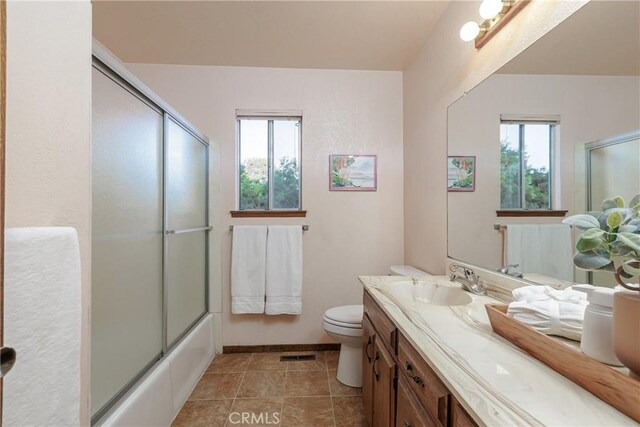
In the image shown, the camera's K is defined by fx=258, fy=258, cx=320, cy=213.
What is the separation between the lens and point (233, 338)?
2.16 metres

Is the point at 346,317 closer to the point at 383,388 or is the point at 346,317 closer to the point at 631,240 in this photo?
the point at 383,388

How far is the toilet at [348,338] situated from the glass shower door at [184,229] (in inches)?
38.3

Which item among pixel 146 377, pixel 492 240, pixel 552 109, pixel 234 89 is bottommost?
pixel 146 377

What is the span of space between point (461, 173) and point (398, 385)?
111 cm

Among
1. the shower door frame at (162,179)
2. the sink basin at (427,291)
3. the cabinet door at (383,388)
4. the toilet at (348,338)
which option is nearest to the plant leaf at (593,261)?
the cabinet door at (383,388)

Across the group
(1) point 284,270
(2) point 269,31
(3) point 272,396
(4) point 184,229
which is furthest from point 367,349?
(2) point 269,31

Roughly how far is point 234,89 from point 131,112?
1.14 m

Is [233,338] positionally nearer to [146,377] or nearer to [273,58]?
[146,377]

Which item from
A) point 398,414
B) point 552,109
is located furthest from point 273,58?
point 398,414

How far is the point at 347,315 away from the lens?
174 centimetres

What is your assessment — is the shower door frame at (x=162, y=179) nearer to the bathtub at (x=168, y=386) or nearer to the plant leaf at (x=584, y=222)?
the bathtub at (x=168, y=386)

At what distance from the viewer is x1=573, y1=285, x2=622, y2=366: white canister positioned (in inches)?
22.3

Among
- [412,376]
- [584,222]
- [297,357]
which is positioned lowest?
[297,357]

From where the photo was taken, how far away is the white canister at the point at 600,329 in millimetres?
566
